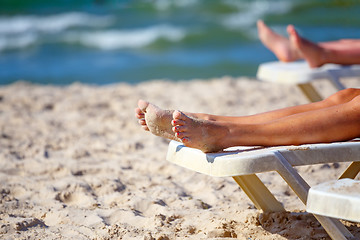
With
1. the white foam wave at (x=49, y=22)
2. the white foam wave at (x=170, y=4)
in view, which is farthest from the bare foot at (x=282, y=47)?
the white foam wave at (x=170, y=4)

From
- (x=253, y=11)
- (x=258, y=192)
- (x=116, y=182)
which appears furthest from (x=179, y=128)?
(x=253, y=11)

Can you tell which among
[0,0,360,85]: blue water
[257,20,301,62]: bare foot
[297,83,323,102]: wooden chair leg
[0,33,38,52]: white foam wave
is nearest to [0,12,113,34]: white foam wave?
[0,0,360,85]: blue water

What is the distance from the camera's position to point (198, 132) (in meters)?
2.04

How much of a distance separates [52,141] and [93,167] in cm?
81

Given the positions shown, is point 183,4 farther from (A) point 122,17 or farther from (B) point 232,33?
(B) point 232,33

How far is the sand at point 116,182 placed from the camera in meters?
2.32

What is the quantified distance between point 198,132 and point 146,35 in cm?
1014

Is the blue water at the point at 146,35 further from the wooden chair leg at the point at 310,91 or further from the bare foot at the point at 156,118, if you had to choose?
the bare foot at the point at 156,118

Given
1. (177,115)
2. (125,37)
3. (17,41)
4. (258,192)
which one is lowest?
(125,37)

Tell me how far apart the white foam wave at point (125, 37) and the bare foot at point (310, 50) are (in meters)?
8.19

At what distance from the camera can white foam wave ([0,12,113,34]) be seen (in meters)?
13.3

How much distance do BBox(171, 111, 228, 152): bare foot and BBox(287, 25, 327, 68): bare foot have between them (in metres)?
→ 1.39

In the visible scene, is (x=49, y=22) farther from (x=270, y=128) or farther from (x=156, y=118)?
(x=270, y=128)

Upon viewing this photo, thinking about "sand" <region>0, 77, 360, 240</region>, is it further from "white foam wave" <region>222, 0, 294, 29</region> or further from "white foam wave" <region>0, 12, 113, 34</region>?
"white foam wave" <region>0, 12, 113, 34</region>
